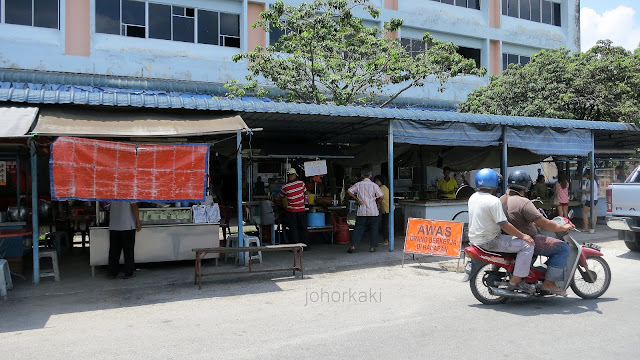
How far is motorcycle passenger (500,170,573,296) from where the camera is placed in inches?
221

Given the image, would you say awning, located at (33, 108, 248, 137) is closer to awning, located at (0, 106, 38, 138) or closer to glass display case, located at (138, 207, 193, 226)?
awning, located at (0, 106, 38, 138)

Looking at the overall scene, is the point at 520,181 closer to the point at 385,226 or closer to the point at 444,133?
the point at 444,133

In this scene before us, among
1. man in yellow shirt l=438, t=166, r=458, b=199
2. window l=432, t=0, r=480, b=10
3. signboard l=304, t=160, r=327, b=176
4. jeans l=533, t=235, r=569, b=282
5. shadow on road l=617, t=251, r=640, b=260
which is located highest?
window l=432, t=0, r=480, b=10

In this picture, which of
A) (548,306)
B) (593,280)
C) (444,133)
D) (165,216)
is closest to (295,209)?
(165,216)

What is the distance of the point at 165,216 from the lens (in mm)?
8719

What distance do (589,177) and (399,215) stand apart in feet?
18.7

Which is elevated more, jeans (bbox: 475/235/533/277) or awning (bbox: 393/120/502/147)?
awning (bbox: 393/120/502/147)

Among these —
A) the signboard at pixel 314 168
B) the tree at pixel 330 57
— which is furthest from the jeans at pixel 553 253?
the tree at pixel 330 57

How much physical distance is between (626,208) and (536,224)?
4.82 meters

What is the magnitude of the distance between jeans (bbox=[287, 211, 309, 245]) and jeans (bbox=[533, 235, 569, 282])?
5.92 meters

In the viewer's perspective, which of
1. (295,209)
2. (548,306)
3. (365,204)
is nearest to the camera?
(548,306)

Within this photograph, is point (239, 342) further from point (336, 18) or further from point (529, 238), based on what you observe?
point (336, 18)

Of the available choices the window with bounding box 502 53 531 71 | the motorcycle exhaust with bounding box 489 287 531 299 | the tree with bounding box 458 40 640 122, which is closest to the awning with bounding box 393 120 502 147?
the motorcycle exhaust with bounding box 489 287 531 299

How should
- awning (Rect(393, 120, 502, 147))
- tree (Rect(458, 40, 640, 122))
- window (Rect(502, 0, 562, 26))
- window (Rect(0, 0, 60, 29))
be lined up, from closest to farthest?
awning (Rect(393, 120, 502, 147)), window (Rect(0, 0, 60, 29)), tree (Rect(458, 40, 640, 122)), window (Rect(502, 0, 562, 26))
